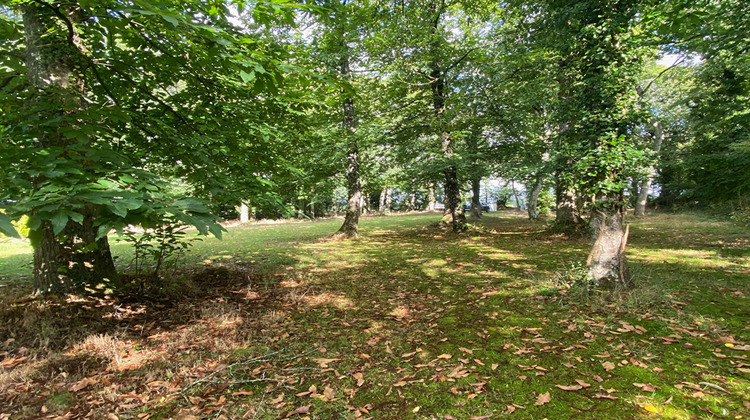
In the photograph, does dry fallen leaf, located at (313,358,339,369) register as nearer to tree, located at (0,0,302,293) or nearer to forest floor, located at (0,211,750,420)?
forest floor, located at (0,211,750,420)

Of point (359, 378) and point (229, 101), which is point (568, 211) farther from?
point (229, 101)

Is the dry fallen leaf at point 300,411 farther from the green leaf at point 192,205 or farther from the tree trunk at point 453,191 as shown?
the tree trunk at point 453,191

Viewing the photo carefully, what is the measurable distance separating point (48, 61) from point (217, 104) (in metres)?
1.90

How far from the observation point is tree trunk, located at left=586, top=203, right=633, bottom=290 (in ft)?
14.5

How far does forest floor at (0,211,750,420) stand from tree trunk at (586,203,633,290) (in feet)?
0.80

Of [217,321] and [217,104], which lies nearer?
[217,321]

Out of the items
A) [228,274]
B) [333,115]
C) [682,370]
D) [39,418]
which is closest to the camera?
[39,418]

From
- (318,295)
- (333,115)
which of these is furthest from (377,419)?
(333,115)

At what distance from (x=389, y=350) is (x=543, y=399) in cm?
148

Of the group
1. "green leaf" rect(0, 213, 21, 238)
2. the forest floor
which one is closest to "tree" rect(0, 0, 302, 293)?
"green leaf" rect(0, 213, 21, 238)

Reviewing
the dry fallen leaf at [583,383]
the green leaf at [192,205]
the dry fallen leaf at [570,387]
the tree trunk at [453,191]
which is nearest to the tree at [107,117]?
the green leaf at [192,205]

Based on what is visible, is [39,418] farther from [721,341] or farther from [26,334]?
[721,341]

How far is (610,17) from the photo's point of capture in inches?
168

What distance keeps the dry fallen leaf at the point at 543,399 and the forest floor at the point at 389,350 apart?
1 centimetres
